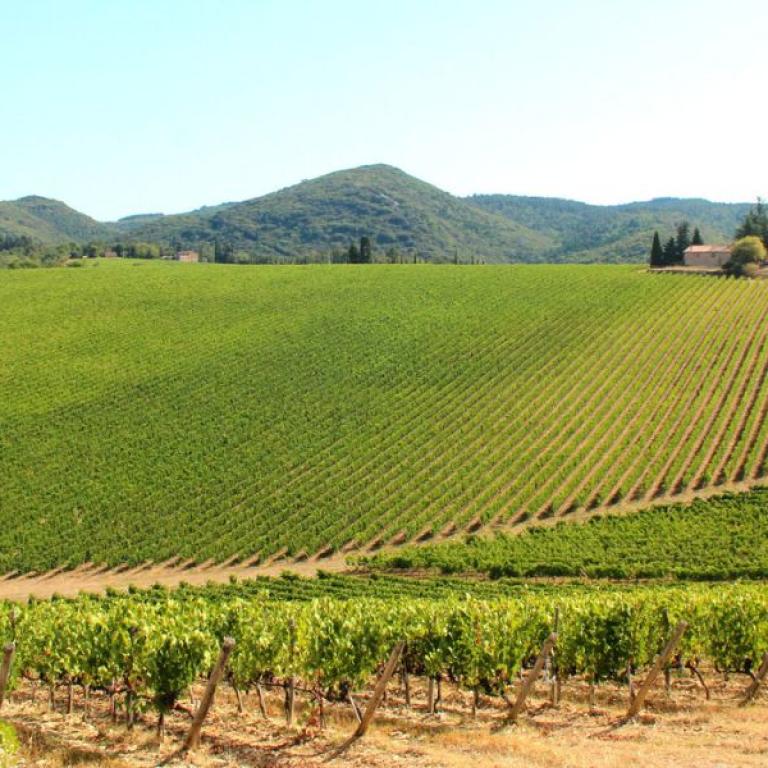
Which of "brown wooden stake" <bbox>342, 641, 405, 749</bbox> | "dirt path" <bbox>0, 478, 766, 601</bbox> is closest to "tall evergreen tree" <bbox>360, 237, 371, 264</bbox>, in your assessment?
"dirt path" <bbox>0, 478, 766, 601</bbox>

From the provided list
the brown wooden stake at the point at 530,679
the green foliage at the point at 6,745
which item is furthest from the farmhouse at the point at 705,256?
the green foliage at the point at 6,745

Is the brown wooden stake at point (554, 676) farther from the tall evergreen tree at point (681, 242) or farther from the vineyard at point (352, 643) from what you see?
the tall evergreen tree at point (681, 242)

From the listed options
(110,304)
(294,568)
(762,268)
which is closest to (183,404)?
(294,568)

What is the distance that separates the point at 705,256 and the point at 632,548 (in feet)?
313

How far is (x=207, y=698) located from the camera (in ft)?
42.1

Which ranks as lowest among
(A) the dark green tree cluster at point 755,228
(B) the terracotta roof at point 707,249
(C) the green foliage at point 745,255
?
(C) the green foliage at point 745,255

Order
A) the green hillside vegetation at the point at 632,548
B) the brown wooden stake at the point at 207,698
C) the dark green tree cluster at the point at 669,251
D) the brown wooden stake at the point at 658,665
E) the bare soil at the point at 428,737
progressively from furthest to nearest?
the dark green tree cluster at the point at 669,251 < the green hillside vegetation at the point at 632,548 < the brown wooden stake at the point at 658,665 < the bare soil at the point at 428,737 < the brown wooden stake at the point at 207,698

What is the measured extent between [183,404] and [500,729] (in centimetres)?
5005

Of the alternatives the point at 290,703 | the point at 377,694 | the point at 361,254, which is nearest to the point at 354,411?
the point at 290,703

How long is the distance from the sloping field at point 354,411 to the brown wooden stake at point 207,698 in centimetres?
2788

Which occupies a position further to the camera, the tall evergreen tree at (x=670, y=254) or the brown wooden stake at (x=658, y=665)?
the tall evergreen tree at (x=670, y=254)

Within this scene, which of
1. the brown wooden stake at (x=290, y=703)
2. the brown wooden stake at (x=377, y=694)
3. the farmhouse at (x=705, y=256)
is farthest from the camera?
the farmhouse at (x=705, y=256)

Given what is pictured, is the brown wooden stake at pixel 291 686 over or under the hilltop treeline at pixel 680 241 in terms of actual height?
under

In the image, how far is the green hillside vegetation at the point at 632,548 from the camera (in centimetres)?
3538
